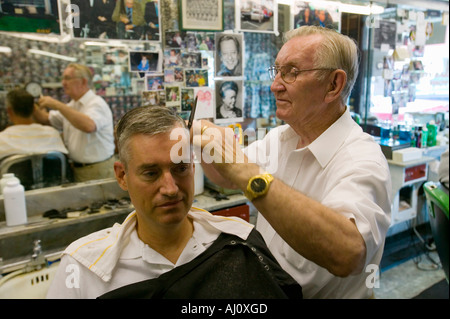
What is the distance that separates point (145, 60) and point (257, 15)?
544 mm

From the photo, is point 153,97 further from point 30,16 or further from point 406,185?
point 406,185

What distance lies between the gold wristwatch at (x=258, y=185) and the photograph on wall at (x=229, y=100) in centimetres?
70

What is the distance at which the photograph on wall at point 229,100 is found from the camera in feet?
5.35

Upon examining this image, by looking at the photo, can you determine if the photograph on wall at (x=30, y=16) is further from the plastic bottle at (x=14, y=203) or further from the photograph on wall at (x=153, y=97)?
the plastic bottle at (x=14, y=203)

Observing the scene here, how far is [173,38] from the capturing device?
1.45m

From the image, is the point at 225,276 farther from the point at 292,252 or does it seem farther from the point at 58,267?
the point at 58,267

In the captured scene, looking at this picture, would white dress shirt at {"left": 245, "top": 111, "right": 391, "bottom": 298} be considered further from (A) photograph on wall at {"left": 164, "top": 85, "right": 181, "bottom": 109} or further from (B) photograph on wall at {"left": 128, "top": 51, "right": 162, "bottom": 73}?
(B) photograph on wall at {"left": 128, "top": 51, "right": 162, "bottom": 73}

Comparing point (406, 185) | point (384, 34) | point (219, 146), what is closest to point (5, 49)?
point (219, 146)

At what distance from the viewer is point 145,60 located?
1.61 metres

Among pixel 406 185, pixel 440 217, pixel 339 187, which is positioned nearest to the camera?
pixel 339 187

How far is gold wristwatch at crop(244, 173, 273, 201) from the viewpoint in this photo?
35.5 inches

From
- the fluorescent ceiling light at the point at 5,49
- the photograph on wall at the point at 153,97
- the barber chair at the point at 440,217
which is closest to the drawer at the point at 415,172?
the barber chair at the point at 440,217

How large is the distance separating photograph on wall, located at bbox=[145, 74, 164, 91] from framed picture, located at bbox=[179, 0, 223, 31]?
0.34 m

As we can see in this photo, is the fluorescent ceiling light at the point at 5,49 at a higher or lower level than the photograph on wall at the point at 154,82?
higher
